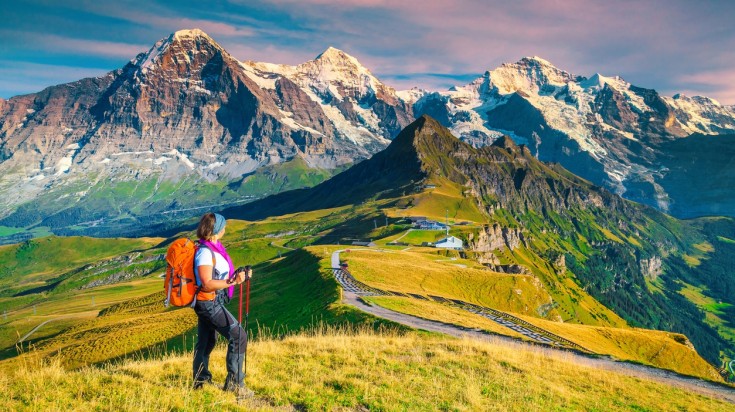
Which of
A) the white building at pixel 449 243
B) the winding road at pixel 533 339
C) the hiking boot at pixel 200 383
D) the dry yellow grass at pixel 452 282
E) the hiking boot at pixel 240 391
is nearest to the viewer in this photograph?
the hiking boot at pixel 240 391

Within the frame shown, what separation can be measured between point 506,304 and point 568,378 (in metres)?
74.4

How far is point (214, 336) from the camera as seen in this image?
1273 centimetres

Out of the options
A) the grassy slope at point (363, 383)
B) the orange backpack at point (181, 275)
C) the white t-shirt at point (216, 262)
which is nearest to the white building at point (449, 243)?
the grassy slope at point (363, 383)

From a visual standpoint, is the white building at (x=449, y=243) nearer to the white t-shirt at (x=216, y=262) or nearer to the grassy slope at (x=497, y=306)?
the grassy slope at (x=497, y=306)

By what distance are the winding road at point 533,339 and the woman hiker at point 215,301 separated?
19.2 meters

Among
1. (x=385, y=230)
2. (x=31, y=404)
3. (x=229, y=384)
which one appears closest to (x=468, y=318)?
(x=229, y=384)

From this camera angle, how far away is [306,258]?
8719 centimetres

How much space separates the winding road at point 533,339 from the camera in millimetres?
23094

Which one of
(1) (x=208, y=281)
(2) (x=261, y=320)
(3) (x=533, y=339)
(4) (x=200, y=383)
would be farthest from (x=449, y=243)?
(1) (x=208, y=281)

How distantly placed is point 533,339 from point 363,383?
25.7m

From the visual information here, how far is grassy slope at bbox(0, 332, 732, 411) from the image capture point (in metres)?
11.0

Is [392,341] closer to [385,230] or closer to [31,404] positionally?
[31,404]

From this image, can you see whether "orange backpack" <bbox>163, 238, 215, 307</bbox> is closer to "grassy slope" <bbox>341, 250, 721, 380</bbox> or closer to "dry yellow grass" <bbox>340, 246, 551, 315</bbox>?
"grassy slope" <bbox>341, 250, 721, 380</bbox>

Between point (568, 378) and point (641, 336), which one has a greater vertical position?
point (568, 378)
